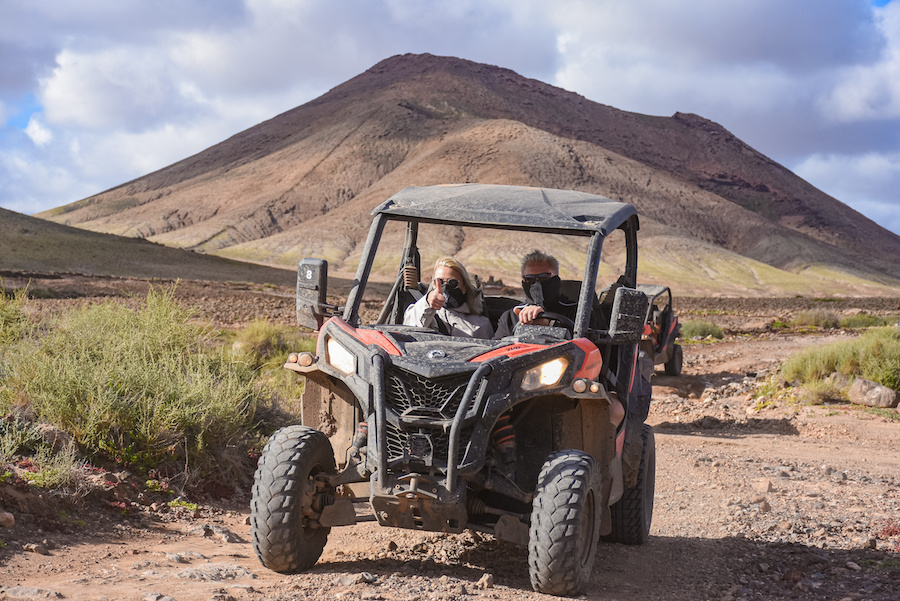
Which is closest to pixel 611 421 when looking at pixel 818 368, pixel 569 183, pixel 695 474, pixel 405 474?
pixel 405 474

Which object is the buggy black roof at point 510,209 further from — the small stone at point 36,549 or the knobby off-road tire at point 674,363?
the knobby off-road tire at point 674,363

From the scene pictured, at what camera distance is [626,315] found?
531cm

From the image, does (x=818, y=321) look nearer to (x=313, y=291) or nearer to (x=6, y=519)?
(x=313, y=291)

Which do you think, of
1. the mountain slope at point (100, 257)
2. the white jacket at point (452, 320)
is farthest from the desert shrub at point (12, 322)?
the mountain slope at point (100, 257)

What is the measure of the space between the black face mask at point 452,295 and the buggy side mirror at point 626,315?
3.92 ft

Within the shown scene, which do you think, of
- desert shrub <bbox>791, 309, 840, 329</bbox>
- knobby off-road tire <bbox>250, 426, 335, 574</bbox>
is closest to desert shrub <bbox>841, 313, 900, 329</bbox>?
desert shrub <bbox>791, 309, 840, 329</bbox>

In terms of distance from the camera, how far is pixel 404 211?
587 cm

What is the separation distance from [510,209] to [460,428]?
1792 millimetres

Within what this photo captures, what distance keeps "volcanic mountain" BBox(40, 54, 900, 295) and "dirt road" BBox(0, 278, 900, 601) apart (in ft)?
222

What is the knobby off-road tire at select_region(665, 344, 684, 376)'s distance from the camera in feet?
64.0

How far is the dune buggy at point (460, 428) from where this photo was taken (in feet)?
15.5

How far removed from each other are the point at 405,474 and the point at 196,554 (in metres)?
1.91

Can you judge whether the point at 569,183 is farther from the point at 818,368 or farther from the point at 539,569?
the point at 539,569

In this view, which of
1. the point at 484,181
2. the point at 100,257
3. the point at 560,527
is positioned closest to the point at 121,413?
the point at 560,527
